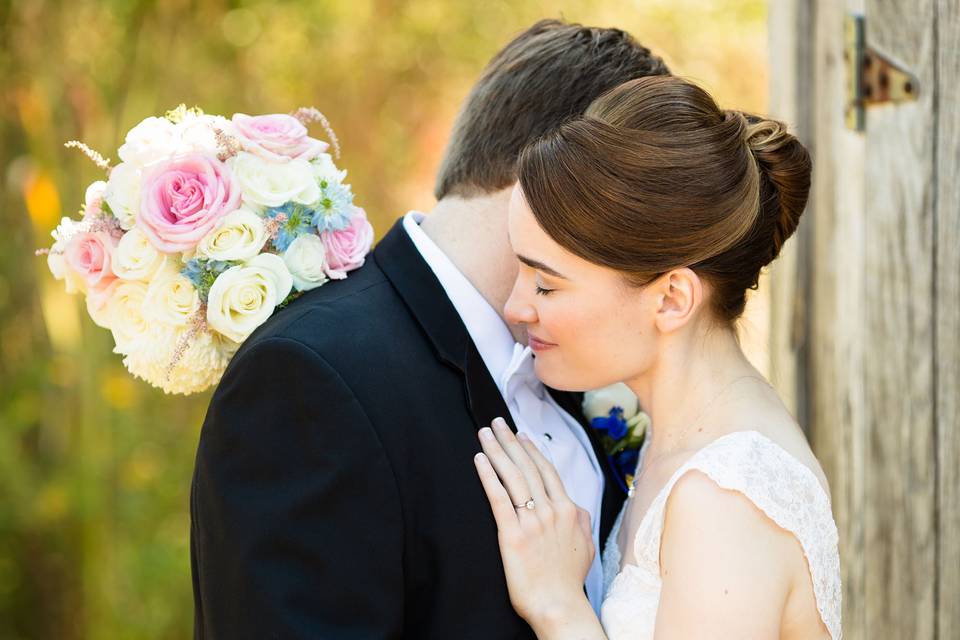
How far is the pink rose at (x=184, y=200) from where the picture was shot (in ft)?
5.94

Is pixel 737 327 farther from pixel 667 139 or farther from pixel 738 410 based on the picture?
pixel 667 139

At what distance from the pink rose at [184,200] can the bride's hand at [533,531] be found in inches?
24.6

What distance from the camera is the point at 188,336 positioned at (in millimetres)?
1812

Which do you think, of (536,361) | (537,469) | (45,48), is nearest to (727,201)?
(536,361)

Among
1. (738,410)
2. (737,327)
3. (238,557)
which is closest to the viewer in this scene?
(238,557)

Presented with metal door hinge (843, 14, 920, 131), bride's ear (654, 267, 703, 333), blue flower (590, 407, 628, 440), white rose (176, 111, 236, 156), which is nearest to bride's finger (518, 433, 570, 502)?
bride's ear (654, 267, 703, 333)

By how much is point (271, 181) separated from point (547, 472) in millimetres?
749

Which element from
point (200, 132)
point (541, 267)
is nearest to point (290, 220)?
point (200, 132)

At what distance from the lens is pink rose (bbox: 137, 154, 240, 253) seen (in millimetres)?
1812

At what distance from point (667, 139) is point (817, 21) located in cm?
129

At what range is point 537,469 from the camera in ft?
6.16

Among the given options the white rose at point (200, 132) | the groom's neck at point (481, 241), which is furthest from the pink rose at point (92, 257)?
the groom's neck at point (481, 241)

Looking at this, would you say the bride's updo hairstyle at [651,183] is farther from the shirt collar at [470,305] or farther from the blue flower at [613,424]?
the blue flower at [613,424]

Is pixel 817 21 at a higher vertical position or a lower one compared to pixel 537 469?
higher
